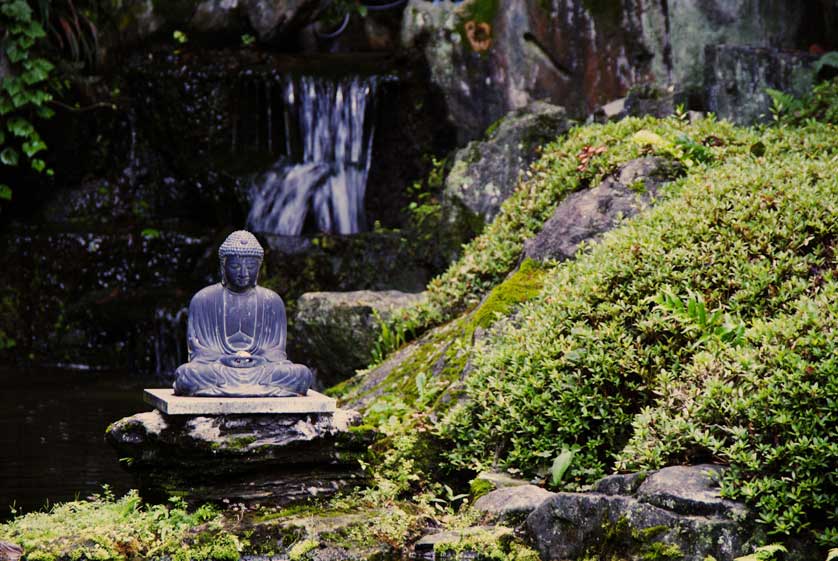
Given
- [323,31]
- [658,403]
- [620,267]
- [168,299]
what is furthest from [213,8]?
[658,403]

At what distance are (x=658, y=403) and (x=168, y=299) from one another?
9552mm

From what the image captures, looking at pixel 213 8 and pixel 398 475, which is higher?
pixel 213 8

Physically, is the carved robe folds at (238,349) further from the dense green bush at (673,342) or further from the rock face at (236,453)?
the dense green bush at (673,342)

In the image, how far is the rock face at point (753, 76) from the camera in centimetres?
1072

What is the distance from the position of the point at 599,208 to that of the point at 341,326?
322 cm

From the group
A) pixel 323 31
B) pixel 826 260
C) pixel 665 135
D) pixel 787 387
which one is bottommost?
pixel 787 387

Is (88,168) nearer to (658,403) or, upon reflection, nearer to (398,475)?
(398,475)

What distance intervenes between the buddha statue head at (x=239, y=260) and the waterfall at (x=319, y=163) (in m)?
8.30

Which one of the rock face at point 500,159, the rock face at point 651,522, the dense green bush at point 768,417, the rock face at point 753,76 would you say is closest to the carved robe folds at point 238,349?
the rock face at point 651,522

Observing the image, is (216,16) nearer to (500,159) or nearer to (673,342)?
(500,159)

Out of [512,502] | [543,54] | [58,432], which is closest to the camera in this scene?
[512,502]

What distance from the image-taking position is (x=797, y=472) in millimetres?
4617

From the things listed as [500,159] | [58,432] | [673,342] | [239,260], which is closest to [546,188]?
[500,159]

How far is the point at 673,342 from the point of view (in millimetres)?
5898
